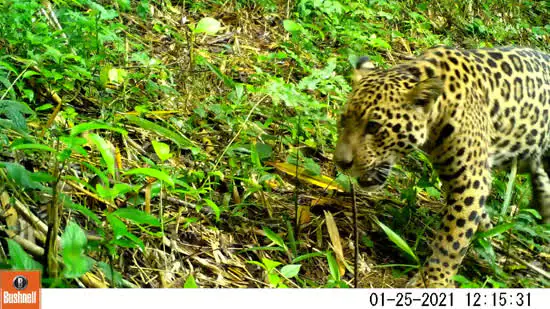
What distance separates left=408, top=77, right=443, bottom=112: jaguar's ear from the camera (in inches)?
216

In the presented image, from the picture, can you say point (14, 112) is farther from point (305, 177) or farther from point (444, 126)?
point (444, 126)

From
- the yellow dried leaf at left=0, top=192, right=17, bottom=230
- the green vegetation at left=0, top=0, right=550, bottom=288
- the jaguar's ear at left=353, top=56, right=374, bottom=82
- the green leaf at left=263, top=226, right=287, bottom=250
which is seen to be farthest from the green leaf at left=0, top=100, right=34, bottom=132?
the jaguar's ear at left=353, top=56, right=374, bottom=82

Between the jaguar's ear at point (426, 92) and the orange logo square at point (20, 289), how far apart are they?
3.21m

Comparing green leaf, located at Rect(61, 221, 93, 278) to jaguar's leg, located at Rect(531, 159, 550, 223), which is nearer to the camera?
green leaf, located at Rect(61, 221, 93, 278)

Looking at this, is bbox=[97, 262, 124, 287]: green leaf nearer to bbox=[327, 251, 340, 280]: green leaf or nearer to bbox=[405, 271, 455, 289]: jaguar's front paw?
bbox=[327, 251, 340, 280]: green leaf

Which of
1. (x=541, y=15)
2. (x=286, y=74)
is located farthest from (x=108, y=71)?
(x=541, y=15)

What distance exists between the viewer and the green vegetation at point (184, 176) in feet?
14.0

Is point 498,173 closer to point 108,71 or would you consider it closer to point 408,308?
point 408,308

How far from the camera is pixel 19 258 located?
3516 mm

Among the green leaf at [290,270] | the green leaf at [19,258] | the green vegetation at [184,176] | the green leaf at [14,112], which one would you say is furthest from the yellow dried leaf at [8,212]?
the green leaf at [290,270]

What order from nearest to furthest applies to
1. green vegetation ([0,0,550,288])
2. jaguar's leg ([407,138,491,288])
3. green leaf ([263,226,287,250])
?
green vegetation ([0,0,550,288]), green leaf ([263,226,287,250]), jaguar's leg ([407,138,491,288])

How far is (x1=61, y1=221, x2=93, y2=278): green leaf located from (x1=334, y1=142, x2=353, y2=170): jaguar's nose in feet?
7.60

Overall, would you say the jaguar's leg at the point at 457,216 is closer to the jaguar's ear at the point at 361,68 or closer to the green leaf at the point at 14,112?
the jaguar's ear at the point at 361,68

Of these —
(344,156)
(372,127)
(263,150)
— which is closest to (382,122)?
(372,127)
